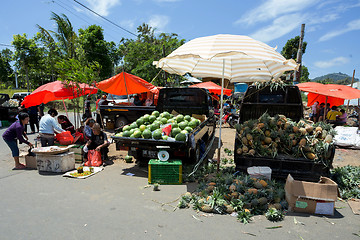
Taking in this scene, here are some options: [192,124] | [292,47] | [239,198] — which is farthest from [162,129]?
[292,47]

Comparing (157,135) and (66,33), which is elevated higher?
(66,33)

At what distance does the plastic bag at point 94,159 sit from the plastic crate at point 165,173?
209 cm

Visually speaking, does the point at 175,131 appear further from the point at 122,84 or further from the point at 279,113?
the point at 122,84

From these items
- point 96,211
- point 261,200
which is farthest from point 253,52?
point 96,211

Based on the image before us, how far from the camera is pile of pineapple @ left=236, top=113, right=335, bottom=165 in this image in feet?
15.2

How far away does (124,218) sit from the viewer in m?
3.50

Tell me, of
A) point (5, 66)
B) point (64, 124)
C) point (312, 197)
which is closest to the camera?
point (312, 197)

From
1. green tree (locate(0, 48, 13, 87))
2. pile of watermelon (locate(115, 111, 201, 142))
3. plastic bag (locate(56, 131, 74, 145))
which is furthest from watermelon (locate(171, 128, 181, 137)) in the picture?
green tree (locate(0, 48, 13, 87))

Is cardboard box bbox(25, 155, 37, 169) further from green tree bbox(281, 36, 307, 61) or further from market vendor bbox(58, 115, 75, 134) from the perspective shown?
green tree bbox(281, 36, 307, 61)

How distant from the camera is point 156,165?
490cm

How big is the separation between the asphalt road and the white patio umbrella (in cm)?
206

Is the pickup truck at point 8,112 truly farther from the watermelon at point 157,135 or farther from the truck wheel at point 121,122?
the watermelon at point 157,135

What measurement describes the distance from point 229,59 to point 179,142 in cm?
294

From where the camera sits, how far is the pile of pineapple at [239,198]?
3.71m
